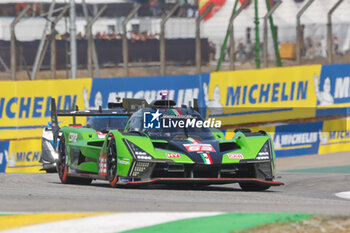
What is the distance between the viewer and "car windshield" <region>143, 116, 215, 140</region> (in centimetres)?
1147

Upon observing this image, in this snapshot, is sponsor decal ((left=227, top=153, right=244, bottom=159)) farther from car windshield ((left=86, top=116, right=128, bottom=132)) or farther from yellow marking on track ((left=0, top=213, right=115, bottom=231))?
car windshield ((left=86, top=116, right=128, bottom=132))

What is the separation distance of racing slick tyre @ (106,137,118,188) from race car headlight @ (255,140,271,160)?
6.12 feet

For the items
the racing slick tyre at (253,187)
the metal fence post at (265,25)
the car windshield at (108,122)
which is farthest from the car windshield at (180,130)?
the metal fence post at (265,25)

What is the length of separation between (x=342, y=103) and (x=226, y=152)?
11861mm

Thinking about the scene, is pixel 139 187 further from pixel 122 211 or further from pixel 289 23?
pixel 289 23

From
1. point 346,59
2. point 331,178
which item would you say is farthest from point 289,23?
point 331,178

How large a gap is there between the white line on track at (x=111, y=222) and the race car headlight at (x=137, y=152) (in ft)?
11.0

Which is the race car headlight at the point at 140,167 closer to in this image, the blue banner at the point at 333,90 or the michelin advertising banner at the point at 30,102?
the michelin advertising banner at the point at 30,102

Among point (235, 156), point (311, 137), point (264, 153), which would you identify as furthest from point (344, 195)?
point (311, 137)

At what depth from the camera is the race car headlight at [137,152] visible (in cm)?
1063

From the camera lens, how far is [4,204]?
28.0 ft

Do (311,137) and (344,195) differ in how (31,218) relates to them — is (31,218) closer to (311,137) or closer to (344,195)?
(344,195)

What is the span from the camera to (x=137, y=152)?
10664mm

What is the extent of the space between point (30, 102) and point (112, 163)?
8.87m
